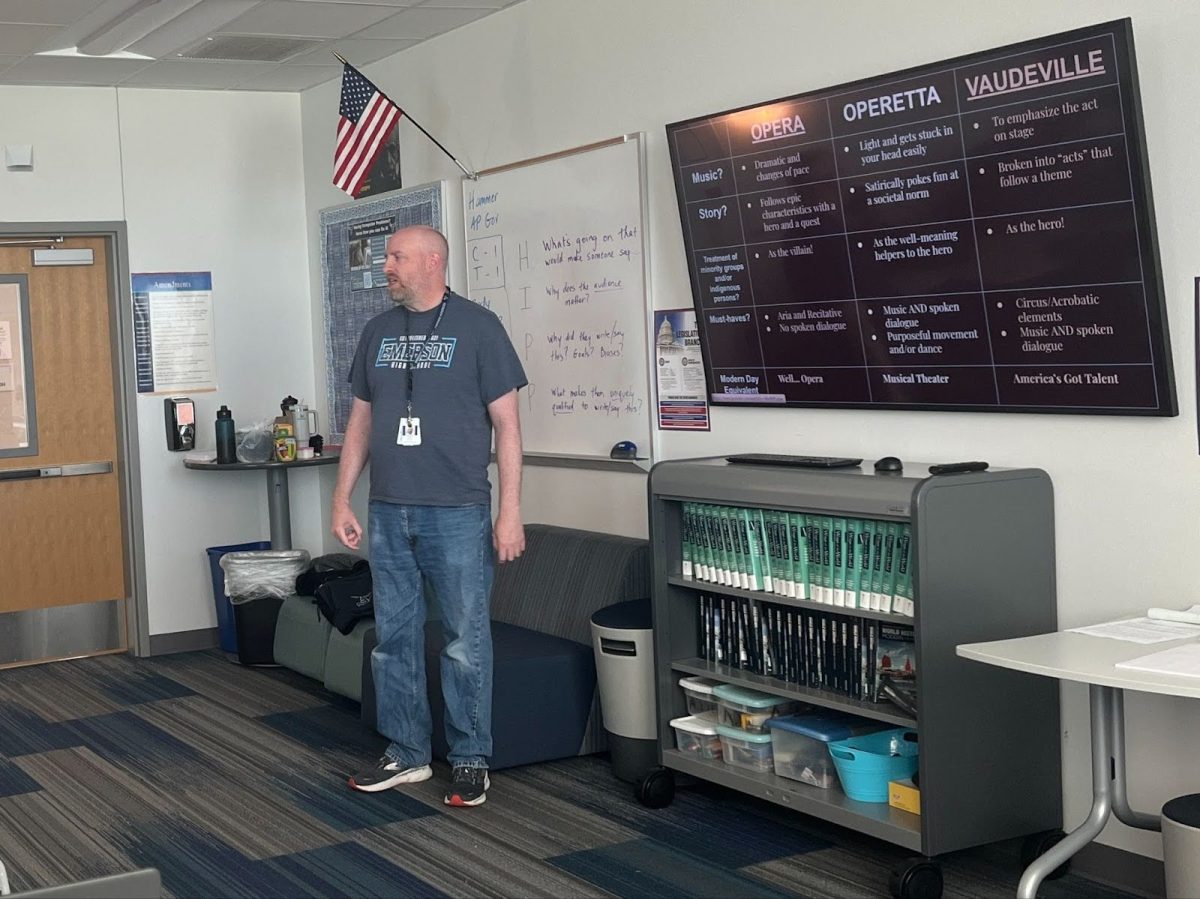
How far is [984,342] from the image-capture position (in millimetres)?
3654

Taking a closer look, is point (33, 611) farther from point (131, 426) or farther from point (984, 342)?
point (984, 342)

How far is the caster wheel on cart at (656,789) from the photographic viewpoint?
4148 mm

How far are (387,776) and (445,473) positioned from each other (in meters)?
0.97

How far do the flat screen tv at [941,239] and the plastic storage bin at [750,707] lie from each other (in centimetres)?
85

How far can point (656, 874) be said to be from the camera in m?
3.63

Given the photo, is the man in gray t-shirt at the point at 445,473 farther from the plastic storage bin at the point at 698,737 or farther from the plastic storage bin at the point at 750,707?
the plastic storage bin at the point at 750,707

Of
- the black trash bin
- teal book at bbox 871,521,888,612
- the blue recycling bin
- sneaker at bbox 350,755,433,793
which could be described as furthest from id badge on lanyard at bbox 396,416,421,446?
the blue recycling bin

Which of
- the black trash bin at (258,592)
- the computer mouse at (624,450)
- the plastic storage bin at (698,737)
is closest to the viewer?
the plastic storage bin at (698,737)

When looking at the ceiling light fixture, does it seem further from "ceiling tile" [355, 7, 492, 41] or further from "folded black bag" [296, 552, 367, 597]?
"folded black bag" [296, 552, 367, 597]

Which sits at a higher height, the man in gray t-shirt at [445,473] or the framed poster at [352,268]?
the framed poster at [352,268]

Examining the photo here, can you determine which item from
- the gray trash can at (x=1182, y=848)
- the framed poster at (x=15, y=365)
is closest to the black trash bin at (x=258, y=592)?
the framed poster at (x=15, y=365)

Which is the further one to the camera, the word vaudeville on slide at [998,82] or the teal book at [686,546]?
the teal book at [686,546]

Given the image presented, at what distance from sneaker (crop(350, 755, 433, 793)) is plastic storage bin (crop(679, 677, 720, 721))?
0.86 meters

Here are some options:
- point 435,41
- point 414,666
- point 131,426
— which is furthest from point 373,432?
point 131,426
